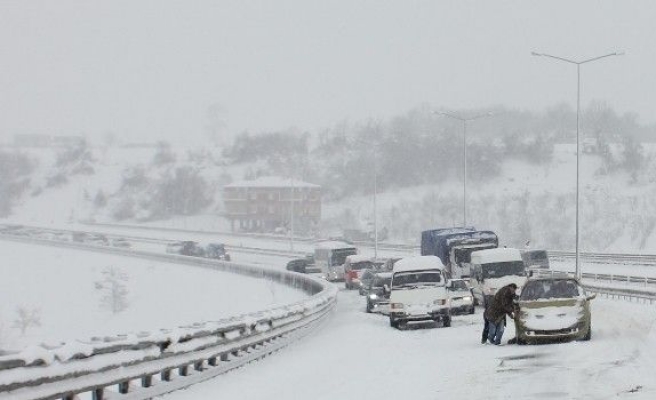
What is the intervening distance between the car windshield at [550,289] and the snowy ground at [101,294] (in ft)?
84.4

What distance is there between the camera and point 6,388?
417 inches

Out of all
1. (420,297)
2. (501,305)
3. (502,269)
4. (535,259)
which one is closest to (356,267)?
(535,259)

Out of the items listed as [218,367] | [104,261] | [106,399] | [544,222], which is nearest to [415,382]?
[218,367]

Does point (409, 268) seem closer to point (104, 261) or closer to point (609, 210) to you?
point (104, 261)

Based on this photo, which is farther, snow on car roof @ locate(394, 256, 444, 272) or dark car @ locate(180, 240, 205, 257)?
dark car @ locate(180, 240, 205, 257)

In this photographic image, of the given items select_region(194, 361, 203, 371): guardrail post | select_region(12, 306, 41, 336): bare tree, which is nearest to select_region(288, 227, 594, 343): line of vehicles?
select_region(194, 361, 203, 371): guardrail post

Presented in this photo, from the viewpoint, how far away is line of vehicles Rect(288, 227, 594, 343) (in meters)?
23.3

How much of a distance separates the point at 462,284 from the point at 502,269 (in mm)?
1954

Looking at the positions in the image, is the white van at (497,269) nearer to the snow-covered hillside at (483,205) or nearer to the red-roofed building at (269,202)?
the snow-covered hillside at (483,205)

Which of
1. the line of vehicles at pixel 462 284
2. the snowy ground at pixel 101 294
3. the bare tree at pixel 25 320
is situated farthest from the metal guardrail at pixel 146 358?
the bare tree at pixel 25 320

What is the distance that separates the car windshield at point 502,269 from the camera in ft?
123

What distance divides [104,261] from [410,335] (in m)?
65.7

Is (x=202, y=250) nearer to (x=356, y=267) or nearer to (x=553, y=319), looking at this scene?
(x=356, y=267)

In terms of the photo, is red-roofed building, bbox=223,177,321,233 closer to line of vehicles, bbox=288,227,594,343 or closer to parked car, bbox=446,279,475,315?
line of vehicles, bbox=288,227,594,343
